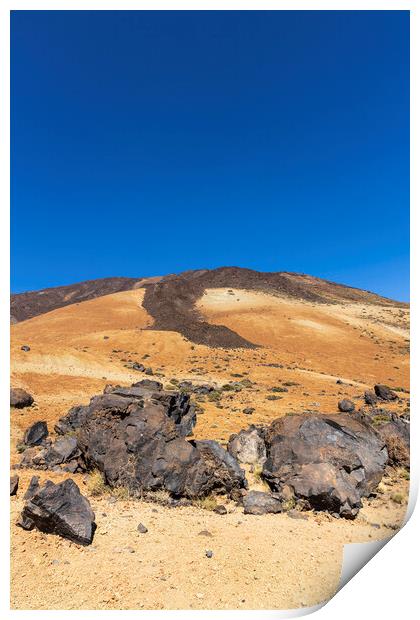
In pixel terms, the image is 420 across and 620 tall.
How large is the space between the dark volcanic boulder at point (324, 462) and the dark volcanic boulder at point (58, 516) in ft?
13.5

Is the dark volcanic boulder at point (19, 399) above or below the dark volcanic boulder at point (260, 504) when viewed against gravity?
above

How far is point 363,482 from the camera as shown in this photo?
815cm

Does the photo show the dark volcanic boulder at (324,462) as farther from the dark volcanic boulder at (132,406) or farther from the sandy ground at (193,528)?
the dark volcanic boulder at (132,406)

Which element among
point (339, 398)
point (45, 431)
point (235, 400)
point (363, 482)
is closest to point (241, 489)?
point (363, 482)

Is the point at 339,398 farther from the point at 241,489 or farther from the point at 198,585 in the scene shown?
the point at 198,585

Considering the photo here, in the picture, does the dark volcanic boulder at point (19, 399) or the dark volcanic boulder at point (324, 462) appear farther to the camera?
the dark volcanic boulder at point (19, 399)

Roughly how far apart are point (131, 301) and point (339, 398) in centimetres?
4997

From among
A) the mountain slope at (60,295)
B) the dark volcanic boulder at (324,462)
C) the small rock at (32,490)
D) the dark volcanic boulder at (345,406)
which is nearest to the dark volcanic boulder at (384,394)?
the dark volcanic boulder at (345,406)

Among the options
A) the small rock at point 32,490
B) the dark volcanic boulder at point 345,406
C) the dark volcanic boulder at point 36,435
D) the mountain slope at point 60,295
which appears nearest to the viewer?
the small rock at point 32,490

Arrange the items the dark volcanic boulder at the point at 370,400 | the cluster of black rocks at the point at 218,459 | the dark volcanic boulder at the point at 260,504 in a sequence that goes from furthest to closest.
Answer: the dark volcanic boulder at the point at 370,400 < the cluster of black rocks at the point at 218,459 < the dark volcanic boulder at the point at 260,504

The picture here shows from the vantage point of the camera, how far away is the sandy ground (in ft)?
15.7

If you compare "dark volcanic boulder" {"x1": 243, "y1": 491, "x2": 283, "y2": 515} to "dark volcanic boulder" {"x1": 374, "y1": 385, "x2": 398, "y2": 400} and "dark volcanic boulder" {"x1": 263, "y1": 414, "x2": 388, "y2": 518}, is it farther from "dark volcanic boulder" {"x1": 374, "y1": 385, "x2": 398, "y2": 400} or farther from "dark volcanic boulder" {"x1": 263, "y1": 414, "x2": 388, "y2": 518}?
"dark volcanic boulder" {"x1": 374, "y1": 385, "x2": 398, "y2": 400}

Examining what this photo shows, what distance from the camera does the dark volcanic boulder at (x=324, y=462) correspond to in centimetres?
750

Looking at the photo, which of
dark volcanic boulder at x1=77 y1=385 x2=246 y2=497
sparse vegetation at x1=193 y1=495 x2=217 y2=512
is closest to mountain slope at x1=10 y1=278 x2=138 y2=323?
dark volcanic boulder at x1=77 y1=385 x2=246 y2=497
